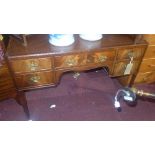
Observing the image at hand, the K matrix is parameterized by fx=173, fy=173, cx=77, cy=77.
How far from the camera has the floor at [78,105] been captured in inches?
64.9

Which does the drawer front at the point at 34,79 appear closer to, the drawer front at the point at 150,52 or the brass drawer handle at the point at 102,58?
the brass drawer handle at the point at 102,58

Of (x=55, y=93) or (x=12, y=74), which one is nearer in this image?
(x=12, y=74)

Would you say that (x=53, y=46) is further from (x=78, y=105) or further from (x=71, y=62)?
(x=78, y=105)

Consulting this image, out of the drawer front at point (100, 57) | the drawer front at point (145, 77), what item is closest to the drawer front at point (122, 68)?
the drawer front at point (100, 57)

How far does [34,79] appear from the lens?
4.30 ft

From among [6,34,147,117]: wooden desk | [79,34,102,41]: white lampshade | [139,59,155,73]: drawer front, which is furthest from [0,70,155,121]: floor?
[79,34,102,41]: white lampshade

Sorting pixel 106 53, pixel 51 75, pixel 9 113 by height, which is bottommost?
pixel 9 113

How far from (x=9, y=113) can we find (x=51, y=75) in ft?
2.16

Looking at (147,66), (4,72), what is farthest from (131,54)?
(4,72)

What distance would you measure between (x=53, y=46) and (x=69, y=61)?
6.2 inches

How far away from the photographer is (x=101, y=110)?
5.65 feet

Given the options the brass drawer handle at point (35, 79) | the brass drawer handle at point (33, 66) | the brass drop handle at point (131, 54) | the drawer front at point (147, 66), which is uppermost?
the brass drop handle at point (131, 54)
